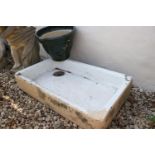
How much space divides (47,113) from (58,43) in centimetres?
71

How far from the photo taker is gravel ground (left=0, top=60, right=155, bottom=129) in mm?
1895

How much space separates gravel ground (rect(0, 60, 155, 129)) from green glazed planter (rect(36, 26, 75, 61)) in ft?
1.74

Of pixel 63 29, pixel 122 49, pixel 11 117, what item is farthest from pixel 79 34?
pixel 11 117

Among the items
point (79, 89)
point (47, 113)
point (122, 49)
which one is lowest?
point (47, 113)

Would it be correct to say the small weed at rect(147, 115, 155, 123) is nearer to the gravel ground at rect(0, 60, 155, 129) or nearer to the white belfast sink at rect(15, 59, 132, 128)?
the gravel ground at rect(0, 60, 155, 129)

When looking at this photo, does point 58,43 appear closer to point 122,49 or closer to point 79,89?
point 79,89

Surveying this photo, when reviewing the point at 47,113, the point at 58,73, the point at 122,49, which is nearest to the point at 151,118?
the point at 122,49

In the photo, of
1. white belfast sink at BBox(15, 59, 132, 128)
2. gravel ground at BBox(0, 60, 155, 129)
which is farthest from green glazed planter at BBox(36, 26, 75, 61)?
gravel ground at BBox(0, 60, 155, 129)

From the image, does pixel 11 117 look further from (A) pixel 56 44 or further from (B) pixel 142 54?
(B) pixel 142 54

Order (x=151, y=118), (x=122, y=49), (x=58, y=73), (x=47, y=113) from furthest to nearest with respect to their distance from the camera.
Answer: (x=58, y=73), (x=122, y=49), (x=47, y=113), (x=151, y=118)

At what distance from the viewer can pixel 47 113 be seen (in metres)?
2.04

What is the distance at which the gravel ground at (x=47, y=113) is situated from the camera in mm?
1895

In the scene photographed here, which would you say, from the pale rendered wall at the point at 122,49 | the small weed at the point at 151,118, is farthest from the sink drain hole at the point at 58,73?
the small weed at the point at 151,118

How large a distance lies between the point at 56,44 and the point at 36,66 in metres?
0.35
